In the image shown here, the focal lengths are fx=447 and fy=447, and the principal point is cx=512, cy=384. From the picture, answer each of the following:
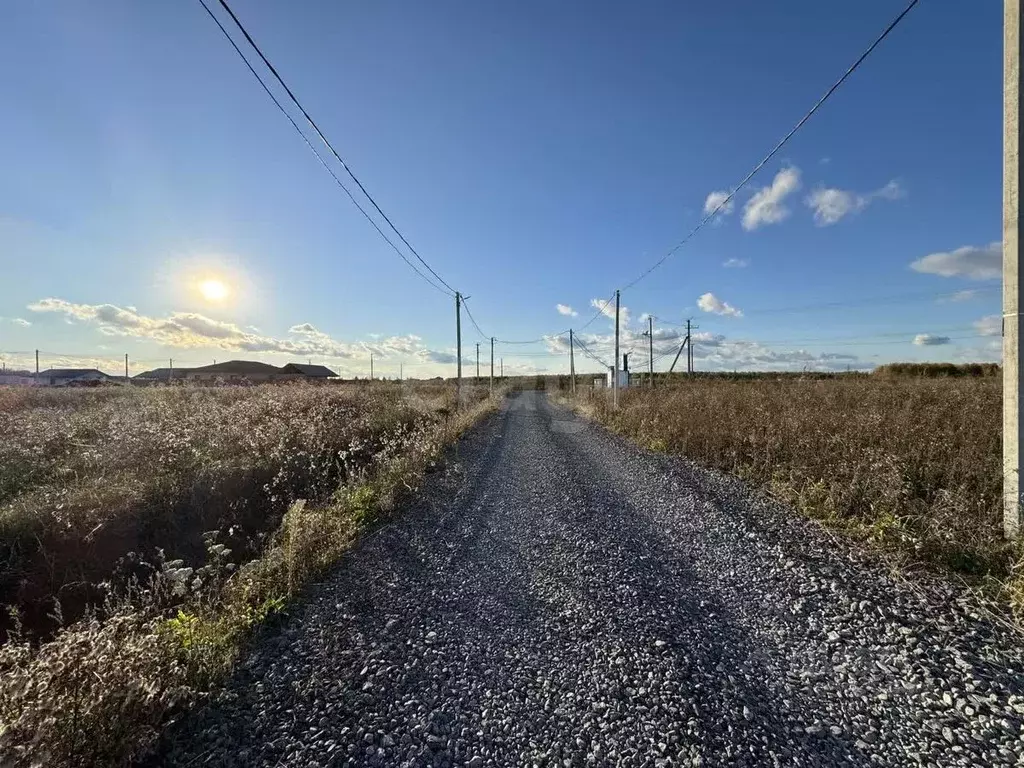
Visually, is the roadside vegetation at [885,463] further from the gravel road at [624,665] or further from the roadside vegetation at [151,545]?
the roadside vegetation at [151,545]

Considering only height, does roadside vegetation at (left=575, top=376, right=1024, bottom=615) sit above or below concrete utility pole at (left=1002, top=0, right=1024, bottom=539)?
below

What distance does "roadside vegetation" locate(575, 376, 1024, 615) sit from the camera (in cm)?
353

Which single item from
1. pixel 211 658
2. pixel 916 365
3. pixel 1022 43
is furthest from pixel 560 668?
pixel 916 365

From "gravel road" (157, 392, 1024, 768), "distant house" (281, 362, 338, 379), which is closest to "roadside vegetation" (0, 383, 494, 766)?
"gravel road" (157, 392, 1024, 768)

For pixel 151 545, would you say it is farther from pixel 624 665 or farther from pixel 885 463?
pixel 885 463

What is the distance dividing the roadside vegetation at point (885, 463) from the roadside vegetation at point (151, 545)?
196 inches

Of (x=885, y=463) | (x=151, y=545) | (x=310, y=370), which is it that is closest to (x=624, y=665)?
(x=885, y=463)

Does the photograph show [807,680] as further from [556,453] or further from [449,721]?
[556,453]

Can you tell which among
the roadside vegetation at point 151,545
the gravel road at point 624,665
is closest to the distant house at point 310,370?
the roadside vegetation at point 151,545

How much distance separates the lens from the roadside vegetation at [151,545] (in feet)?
6.52

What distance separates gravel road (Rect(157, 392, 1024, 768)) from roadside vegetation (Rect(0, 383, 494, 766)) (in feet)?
0.94

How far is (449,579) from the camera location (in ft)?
12.3

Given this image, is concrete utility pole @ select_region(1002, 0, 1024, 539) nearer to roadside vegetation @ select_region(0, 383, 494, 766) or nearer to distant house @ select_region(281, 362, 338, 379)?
roadside vegetation @ select_region(0, 383, 494, 766)

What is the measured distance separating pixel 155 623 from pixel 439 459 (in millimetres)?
6377
